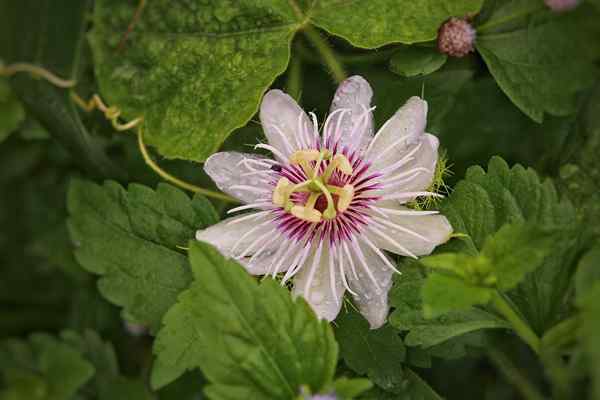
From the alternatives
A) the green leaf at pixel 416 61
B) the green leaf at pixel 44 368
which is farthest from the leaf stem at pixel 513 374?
the green leaf at pixel 44 368

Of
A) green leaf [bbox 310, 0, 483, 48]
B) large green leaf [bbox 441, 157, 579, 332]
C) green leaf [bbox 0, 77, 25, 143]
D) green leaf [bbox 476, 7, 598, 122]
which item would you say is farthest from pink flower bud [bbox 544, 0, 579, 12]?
green leaf [bbox 0, 77, 25, 143]

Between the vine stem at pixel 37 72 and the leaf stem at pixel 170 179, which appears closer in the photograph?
the leaf stem at pixel 170 179

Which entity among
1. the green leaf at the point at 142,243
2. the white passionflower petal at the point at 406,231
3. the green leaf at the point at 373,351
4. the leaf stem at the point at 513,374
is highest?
the white passionflower petal at the point at 406,231

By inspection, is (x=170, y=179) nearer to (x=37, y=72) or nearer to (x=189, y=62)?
(x=189, y=62)

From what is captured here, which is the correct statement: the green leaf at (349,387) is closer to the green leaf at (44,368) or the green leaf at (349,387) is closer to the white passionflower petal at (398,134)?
the white passionflower petal at (398,134)

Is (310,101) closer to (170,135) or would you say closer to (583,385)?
(170,135)

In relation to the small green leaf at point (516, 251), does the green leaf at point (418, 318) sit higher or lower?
lower

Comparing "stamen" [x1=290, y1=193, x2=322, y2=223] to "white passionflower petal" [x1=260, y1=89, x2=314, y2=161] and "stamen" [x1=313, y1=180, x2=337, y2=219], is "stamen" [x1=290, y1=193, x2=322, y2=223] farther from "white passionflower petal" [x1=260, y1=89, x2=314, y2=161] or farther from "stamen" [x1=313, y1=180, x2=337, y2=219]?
"white passionflower petal" [x1=260, y1=89, x2=314, y2=161]
